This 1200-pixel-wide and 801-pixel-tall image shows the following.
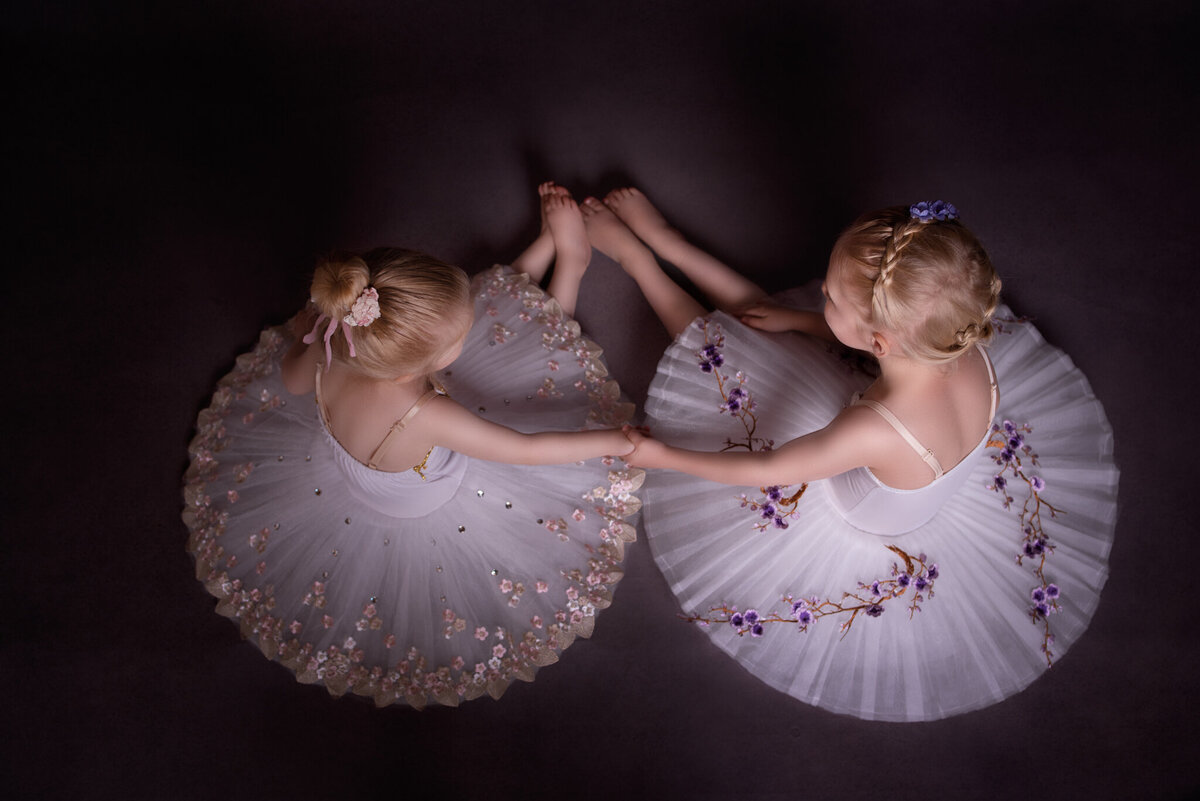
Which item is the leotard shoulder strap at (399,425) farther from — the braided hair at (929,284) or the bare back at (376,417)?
the braided hair at (929,284)

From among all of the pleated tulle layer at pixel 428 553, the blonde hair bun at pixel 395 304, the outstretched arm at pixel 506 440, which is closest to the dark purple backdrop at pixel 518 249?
the pleated tulle layer at pixel 428 553

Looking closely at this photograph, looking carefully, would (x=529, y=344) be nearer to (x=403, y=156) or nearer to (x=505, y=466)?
(x=505, y=466)

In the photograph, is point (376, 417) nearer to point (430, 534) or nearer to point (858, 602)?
point (430, 534)

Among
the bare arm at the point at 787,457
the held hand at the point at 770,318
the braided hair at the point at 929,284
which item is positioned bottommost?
the bare arm at the point at 787,457

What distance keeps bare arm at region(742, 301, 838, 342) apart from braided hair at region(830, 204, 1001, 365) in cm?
43

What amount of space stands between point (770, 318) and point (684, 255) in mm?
292

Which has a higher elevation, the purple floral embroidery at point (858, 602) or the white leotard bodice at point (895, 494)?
the white leotard bodice at point (895, 494)

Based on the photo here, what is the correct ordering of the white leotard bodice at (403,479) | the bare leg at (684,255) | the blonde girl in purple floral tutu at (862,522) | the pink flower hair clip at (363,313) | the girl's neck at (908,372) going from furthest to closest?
the bare leg at (684,255) < the blonde girl in purple floral tutu at (862,522) < the white leotard bodice at (403,479) < the girl's neck at (908,372) < the pink flower hair clip at (363,313)

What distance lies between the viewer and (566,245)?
1742 mm

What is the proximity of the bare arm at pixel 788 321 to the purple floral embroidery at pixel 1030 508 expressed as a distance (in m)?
0.34

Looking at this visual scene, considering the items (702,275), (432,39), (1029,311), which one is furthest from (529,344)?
(1029,311)

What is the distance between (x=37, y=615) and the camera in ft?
5.41

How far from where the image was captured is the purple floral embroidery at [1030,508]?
1.40m

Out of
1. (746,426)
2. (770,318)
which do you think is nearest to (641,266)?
(770,318)
